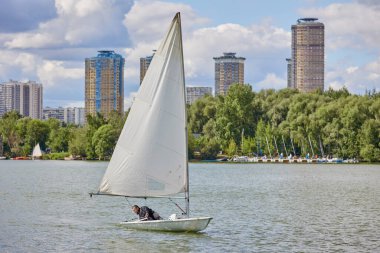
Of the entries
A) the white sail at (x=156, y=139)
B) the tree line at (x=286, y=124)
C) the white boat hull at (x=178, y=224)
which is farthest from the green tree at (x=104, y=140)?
the white sail at (x=156, y=139)

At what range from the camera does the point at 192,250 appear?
37.4m

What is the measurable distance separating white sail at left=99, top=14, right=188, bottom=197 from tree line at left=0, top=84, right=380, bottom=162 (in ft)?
385

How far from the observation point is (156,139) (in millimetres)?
39812

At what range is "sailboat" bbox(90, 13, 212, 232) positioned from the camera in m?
39.0

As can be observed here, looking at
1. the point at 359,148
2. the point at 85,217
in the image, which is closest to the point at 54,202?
the point at 85,217

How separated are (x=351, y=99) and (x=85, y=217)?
118 meters

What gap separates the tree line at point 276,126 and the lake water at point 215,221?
72.8 metres

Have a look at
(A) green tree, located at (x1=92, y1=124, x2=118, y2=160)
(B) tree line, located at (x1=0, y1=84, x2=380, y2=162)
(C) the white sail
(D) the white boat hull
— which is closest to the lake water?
(D) the white boat hull

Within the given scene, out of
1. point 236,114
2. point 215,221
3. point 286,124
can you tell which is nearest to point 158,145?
point 215,221

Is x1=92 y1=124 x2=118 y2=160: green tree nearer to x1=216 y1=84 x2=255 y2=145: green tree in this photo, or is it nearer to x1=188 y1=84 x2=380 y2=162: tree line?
x1=188 y1=84 x2=380 y2=162: tree line

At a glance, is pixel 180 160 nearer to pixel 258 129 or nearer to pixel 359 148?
pixel 359 148

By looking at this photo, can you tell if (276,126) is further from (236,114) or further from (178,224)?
(178,224)

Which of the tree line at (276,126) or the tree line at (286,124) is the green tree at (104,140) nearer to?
the tree line at (276,126)

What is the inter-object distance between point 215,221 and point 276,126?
5072 inches
